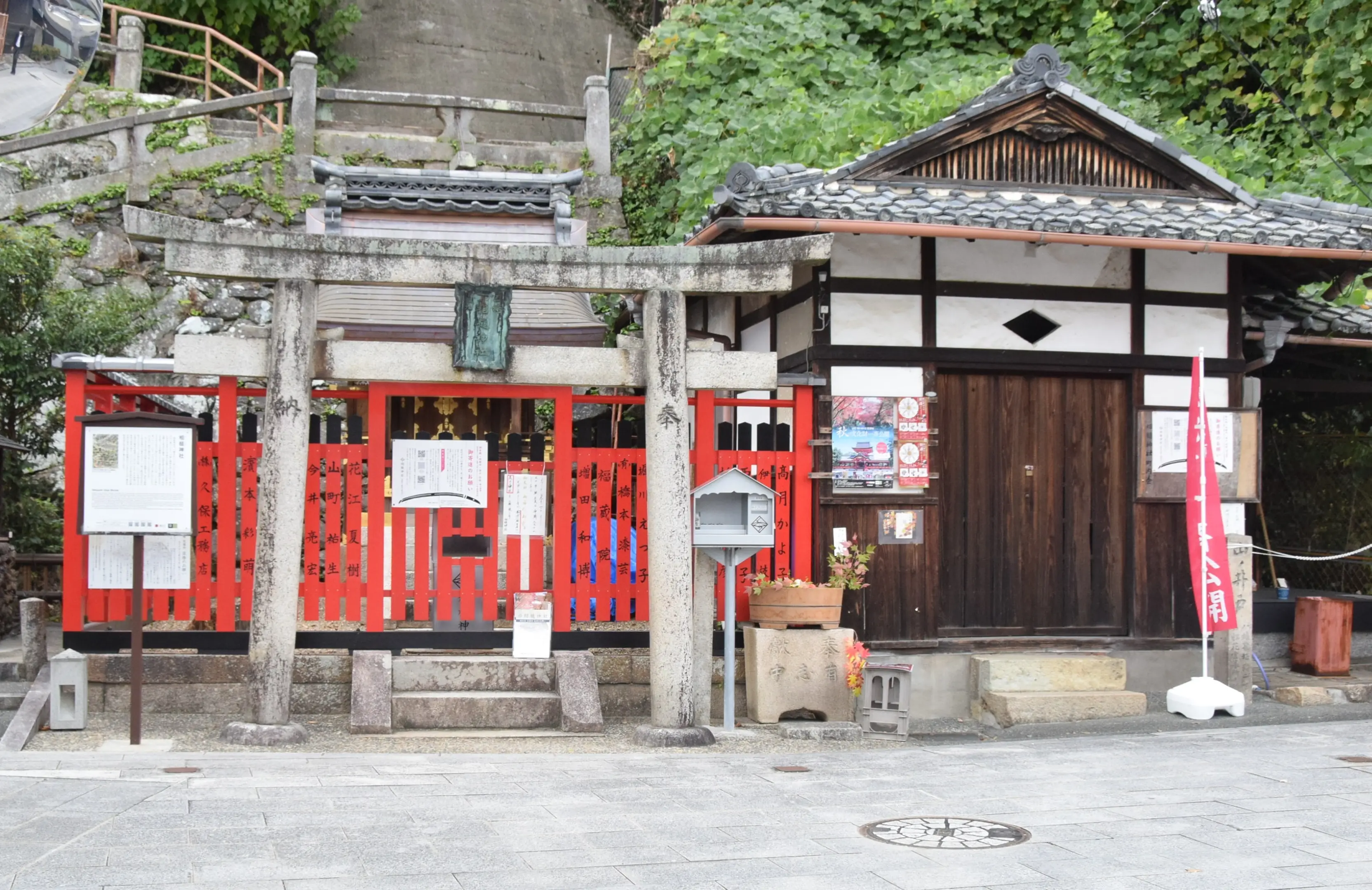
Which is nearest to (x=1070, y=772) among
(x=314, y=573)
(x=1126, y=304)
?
(x=1126, y=304)

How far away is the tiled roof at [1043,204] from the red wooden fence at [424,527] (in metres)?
1.66

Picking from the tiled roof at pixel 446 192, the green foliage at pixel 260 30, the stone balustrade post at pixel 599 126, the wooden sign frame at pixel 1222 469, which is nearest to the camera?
the wooden sign frame at pixel 1222 469

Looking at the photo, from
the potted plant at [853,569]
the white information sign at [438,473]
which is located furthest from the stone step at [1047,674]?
the white information sign at [438,473]

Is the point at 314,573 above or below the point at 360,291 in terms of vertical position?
below

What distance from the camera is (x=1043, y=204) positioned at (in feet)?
37.3

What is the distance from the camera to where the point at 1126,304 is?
12055 millimetres

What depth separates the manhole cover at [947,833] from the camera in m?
6.57

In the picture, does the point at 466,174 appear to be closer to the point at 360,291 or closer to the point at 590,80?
the point at 360,291

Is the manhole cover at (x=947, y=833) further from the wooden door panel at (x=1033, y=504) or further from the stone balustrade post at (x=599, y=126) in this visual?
the stone balustrade post at (x=599, y=126)

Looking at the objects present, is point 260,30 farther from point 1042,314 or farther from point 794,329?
point 1042,314

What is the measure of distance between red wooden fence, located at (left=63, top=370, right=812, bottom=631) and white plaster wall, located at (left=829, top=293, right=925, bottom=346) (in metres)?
0.69

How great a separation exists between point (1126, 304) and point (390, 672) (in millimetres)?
7423

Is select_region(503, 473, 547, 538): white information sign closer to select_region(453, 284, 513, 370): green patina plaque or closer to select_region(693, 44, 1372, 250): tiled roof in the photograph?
select_region(453, 284, 513, 370): green patina plaque

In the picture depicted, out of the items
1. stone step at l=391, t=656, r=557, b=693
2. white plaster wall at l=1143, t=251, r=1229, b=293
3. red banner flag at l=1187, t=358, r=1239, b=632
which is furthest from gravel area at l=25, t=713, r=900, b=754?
white plaster wall at l=1143, t=251, r=1229, b=293
